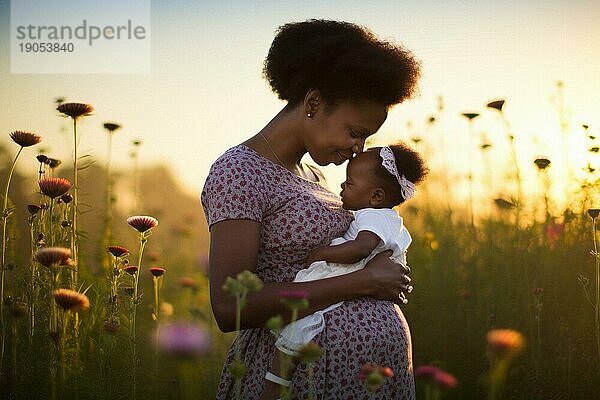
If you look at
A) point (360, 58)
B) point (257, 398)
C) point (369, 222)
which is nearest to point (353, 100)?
point (360, 58)

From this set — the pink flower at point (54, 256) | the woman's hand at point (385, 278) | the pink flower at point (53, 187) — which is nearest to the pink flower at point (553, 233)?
the woman's hand at point (385, 278)

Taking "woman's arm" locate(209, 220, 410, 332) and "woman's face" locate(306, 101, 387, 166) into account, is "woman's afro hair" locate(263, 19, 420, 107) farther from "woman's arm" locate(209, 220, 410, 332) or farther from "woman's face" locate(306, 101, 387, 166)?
"woman's arm" locate(209, 220, 410, 332)

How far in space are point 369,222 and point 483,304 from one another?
1366 millimetres

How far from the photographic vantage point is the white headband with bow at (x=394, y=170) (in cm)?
247

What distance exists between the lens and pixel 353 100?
2.34 m

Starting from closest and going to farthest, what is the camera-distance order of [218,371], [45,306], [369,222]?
1. [369,222]
2. [45,306]
3. [218,371]

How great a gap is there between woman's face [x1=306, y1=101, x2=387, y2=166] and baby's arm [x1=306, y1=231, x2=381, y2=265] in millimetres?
252

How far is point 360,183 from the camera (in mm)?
2475

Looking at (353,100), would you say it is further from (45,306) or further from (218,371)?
(218,371)

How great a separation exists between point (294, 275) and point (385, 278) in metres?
0.25

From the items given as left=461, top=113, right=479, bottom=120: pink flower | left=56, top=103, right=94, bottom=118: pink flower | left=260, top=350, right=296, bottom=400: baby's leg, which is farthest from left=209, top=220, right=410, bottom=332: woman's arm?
left=461, top=113, right=479, bottom=120: pink flower

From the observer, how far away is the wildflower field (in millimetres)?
2600

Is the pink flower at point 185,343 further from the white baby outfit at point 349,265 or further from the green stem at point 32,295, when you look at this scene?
the green stem at point 32,295

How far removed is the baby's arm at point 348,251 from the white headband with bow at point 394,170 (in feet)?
0.96
